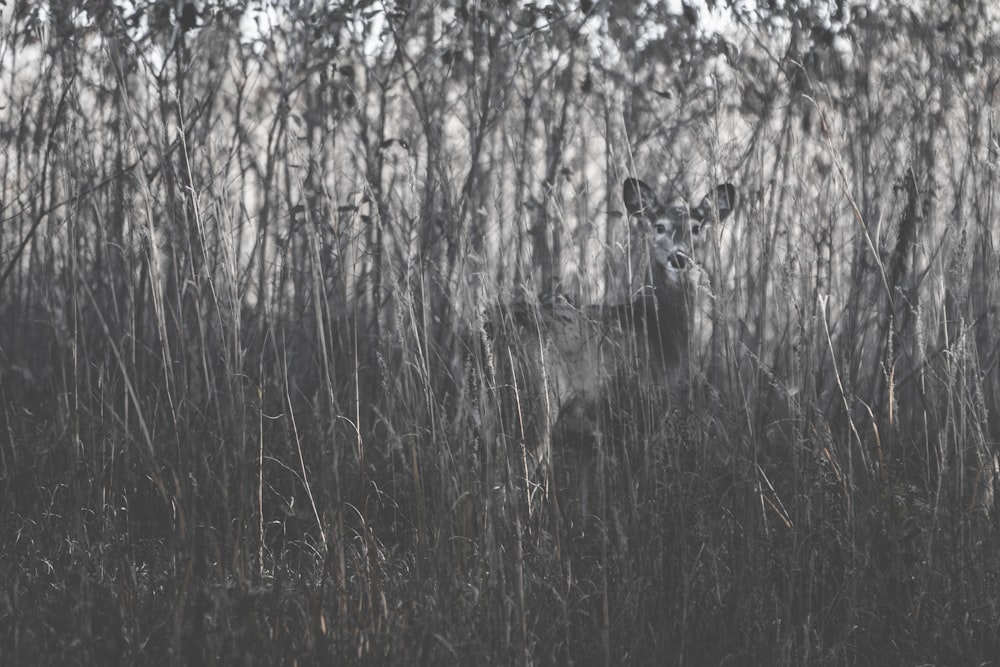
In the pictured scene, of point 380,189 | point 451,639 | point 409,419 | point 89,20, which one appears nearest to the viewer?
point 451,639

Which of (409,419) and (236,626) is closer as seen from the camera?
(236,626)

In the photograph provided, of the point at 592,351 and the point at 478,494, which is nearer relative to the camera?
the point at 478,494

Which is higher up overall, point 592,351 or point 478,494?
point 592,351

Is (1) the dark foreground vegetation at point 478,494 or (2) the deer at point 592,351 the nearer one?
(1) the dark foreground vegetation at point 478,494

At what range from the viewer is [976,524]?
2.46 metres

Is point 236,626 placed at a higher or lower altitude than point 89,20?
lower

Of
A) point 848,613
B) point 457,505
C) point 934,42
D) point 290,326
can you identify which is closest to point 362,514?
point 457,505

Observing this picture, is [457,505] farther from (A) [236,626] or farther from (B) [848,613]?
(B) [848,613]

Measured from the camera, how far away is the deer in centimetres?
264

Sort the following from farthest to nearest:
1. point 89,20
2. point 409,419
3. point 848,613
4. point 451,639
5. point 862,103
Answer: point 862,103, point 89,20, point 409,419, point 848,613, point 451,639

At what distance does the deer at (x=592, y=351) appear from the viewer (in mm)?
2645

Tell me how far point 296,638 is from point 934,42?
4.18 meters

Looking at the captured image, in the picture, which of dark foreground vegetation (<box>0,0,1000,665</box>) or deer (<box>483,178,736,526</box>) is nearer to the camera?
dark foreground vegetation (<box>0,0,1000,665</box>)

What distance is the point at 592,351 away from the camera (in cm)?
390
